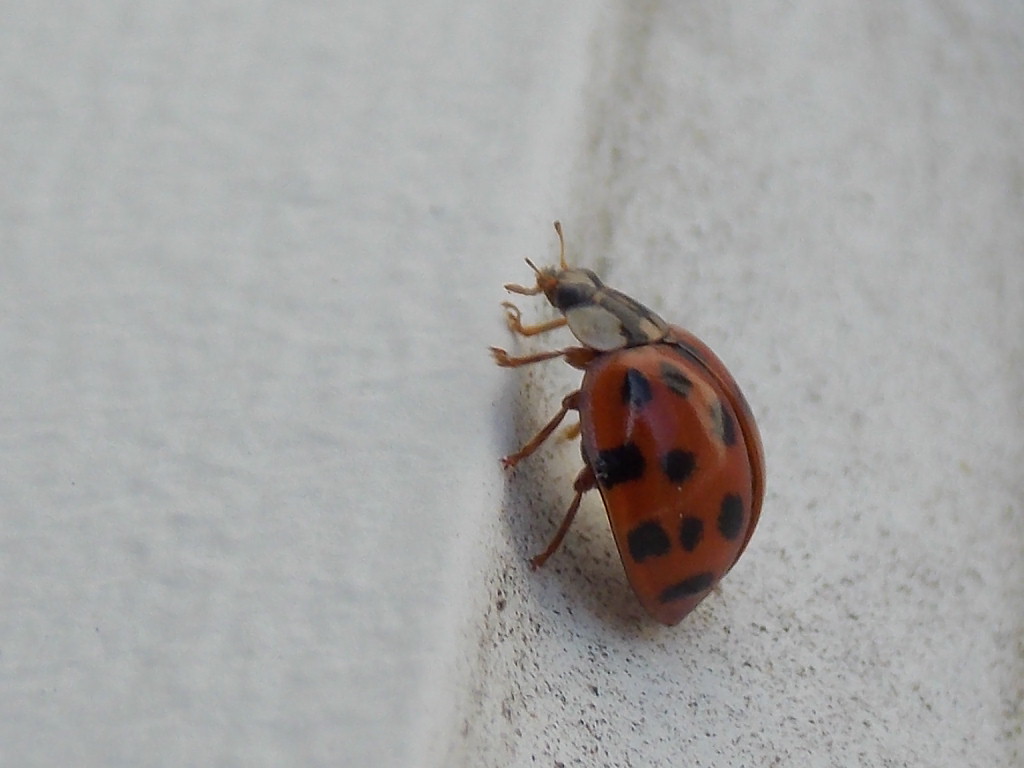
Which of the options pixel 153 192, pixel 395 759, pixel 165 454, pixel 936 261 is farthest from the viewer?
pixel 936 261

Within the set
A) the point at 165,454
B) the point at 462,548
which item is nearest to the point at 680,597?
the point at 462,548

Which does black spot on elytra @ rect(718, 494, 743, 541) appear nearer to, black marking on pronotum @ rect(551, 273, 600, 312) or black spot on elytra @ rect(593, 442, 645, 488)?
black spot on elytra @ rect(593, 442, 645, 488)

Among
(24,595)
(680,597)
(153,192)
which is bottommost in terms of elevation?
(680,597)

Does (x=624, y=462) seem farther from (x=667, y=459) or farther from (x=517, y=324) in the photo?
(x=517, y=324)

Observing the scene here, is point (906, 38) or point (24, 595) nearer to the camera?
point (24, 595)

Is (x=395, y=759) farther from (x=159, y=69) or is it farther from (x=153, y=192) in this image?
(x=159, y=69)

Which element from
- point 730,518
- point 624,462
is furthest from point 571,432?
point 730,518

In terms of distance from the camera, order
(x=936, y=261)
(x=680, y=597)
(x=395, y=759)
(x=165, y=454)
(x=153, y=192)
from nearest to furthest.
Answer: (x=395, y=759) < (x=165, y=454) < (x=153, y=192) < (x=680, y=597) < (x=936, y=261)
